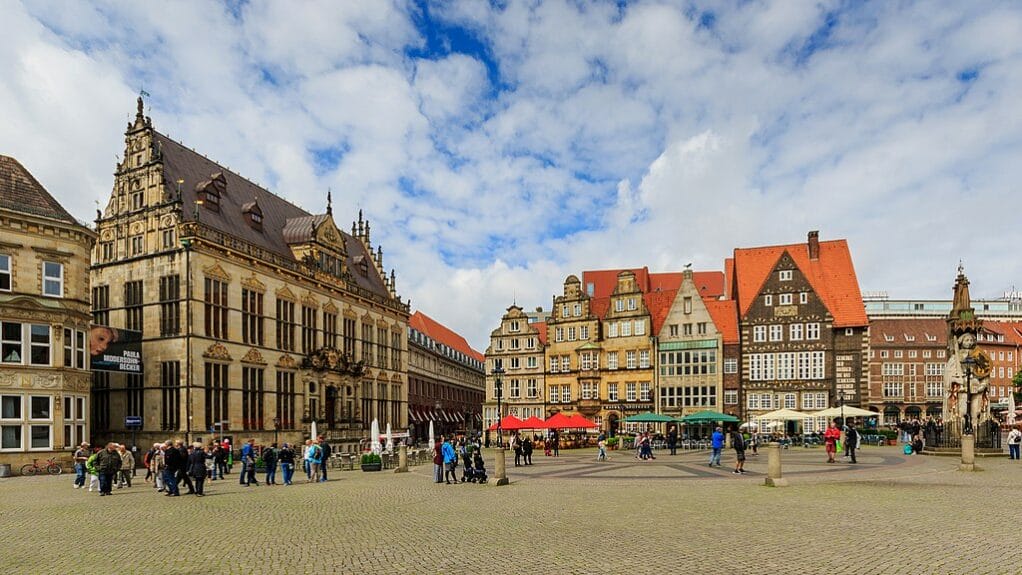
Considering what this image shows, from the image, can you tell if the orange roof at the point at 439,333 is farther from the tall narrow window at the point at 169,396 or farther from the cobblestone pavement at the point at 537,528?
the cobblestone pavement at the point at 537,528

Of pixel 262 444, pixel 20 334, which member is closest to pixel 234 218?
pixel 262 444

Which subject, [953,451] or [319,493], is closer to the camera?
[319,493]

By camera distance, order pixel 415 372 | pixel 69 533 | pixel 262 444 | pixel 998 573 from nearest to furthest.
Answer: pixel 998 573
pixel 69 533
pixel 262 444
pixel 415 372

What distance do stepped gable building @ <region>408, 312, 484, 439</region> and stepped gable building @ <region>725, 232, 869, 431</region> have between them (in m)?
17.7

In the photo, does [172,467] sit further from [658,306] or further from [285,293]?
[658,306]

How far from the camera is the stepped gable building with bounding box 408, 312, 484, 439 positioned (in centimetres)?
8238

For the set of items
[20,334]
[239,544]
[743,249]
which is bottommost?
[239,544]

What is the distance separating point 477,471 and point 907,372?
90.6m

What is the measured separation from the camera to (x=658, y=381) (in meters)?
62.5

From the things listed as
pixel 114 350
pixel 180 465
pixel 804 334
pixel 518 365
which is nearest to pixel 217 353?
pixel 114 350

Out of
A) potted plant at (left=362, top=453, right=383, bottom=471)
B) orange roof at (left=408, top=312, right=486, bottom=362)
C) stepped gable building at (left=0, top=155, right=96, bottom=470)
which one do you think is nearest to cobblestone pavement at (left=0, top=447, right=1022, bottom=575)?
potted plant at (left=362, top=453, right=383, bottom=471)

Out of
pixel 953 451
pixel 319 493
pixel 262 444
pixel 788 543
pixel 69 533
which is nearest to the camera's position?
pixel 788 543

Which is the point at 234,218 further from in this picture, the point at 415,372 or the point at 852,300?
the point at 852,300

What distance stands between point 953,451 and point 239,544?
108 ft
